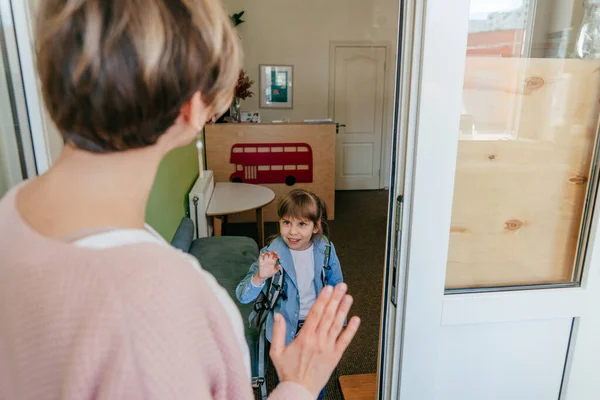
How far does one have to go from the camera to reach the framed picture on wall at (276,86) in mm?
5969

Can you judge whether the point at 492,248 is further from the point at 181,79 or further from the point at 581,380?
the point at 181,79

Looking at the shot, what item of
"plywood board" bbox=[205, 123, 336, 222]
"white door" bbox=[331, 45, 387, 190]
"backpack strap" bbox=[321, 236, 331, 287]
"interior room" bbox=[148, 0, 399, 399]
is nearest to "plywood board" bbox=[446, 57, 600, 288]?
"backpack strap" bbox=[321, 236, 331, 287]

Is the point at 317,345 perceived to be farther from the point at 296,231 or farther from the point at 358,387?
the point at 358,387

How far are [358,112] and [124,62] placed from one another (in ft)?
19.6

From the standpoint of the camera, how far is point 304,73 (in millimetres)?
6031

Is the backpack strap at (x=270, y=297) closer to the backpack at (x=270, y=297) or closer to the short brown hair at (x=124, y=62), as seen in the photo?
the backpack at (x=270, y=297)

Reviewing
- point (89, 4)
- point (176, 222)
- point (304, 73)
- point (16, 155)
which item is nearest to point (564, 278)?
point (89, 4)

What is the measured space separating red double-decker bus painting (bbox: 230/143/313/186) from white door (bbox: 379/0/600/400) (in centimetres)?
330

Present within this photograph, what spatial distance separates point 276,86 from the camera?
604 cm

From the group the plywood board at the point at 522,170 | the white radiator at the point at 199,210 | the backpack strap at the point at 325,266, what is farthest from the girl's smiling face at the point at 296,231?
the white radiator at the point at 199,210

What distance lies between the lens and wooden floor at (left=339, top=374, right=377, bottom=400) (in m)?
2.05

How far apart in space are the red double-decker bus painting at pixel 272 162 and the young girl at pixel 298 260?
2.71m

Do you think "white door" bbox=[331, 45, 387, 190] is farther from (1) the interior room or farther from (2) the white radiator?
(2) the white radiator

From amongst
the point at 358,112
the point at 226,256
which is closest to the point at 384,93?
the point at 358,112
